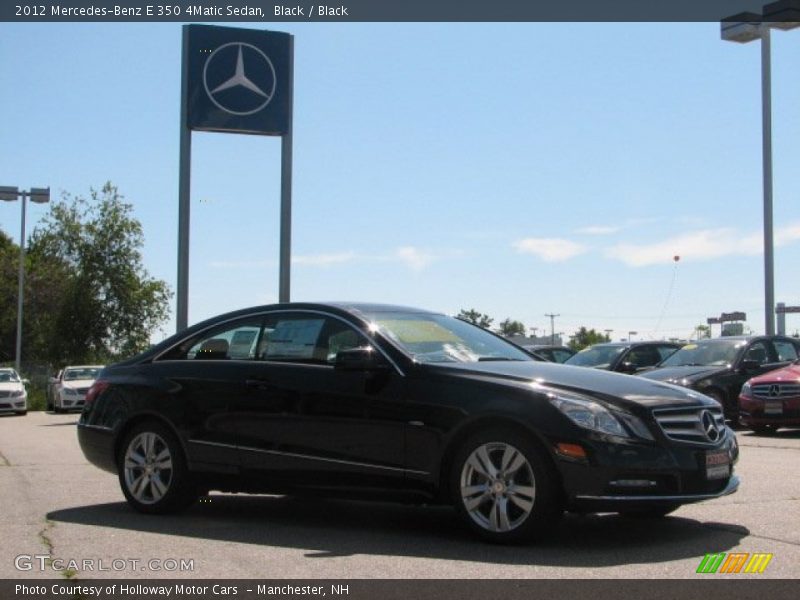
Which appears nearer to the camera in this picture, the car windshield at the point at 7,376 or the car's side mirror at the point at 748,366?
the car's side mirror at the point at 748,366

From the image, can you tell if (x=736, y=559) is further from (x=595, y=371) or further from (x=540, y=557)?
(x=595, y=371)

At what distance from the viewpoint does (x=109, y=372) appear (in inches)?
340

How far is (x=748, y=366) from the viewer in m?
17.2

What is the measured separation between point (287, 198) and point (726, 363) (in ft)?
29.9

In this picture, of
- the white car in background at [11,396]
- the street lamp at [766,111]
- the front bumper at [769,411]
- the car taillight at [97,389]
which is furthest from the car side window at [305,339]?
the white car in background at [11,396]

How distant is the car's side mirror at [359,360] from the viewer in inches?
275

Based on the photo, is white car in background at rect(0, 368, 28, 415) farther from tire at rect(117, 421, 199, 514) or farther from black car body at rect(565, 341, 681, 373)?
tire at rect(117, 421, 199, 514)

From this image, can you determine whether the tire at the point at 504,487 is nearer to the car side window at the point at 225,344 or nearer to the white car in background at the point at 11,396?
the car side window at the point at 225,344

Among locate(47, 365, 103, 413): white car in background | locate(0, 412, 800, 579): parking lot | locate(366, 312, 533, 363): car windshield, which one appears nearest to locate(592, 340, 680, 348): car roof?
locate(0, 412, 800, 579): parking lot

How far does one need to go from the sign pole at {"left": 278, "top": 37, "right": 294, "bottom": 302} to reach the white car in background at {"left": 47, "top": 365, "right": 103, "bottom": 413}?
10.5 m

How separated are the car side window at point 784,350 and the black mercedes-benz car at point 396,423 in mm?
11827

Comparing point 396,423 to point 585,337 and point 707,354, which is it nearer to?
point 707,354

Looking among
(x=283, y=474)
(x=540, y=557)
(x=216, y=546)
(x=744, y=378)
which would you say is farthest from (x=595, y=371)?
(x=744, y=378)

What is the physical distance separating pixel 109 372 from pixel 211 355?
107 cm
